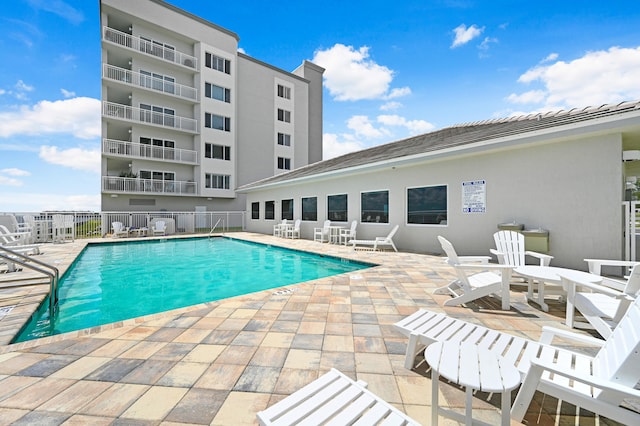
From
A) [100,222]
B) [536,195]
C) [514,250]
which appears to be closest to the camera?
[514,250]

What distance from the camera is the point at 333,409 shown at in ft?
4.80

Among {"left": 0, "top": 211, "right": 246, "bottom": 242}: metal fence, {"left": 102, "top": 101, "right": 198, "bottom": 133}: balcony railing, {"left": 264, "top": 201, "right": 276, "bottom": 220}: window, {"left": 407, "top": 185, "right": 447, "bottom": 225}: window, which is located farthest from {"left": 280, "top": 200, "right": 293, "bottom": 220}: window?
{"left": 102, "top": 101, "right": 198, "bottom": 133}: balcony railing

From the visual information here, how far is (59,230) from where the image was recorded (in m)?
12.5

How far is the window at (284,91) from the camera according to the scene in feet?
87.8

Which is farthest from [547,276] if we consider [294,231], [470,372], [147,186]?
[147,186]

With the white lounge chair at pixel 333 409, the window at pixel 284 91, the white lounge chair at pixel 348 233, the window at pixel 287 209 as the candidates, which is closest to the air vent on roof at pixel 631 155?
the white lounge chair at pixel 348 233

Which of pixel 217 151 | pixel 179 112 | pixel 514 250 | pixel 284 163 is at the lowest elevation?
pixel 514 250

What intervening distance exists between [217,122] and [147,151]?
Answer: 18.7 feet

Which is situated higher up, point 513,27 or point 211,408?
point 513,27

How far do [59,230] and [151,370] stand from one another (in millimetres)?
14380

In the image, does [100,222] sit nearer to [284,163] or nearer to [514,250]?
[284,163]

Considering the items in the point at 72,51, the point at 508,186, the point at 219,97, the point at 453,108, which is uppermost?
the point at 72,51

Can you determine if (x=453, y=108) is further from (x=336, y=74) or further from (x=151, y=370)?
(x=336, y=74)

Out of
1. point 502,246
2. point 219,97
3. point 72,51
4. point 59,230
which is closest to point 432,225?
point 502,246
